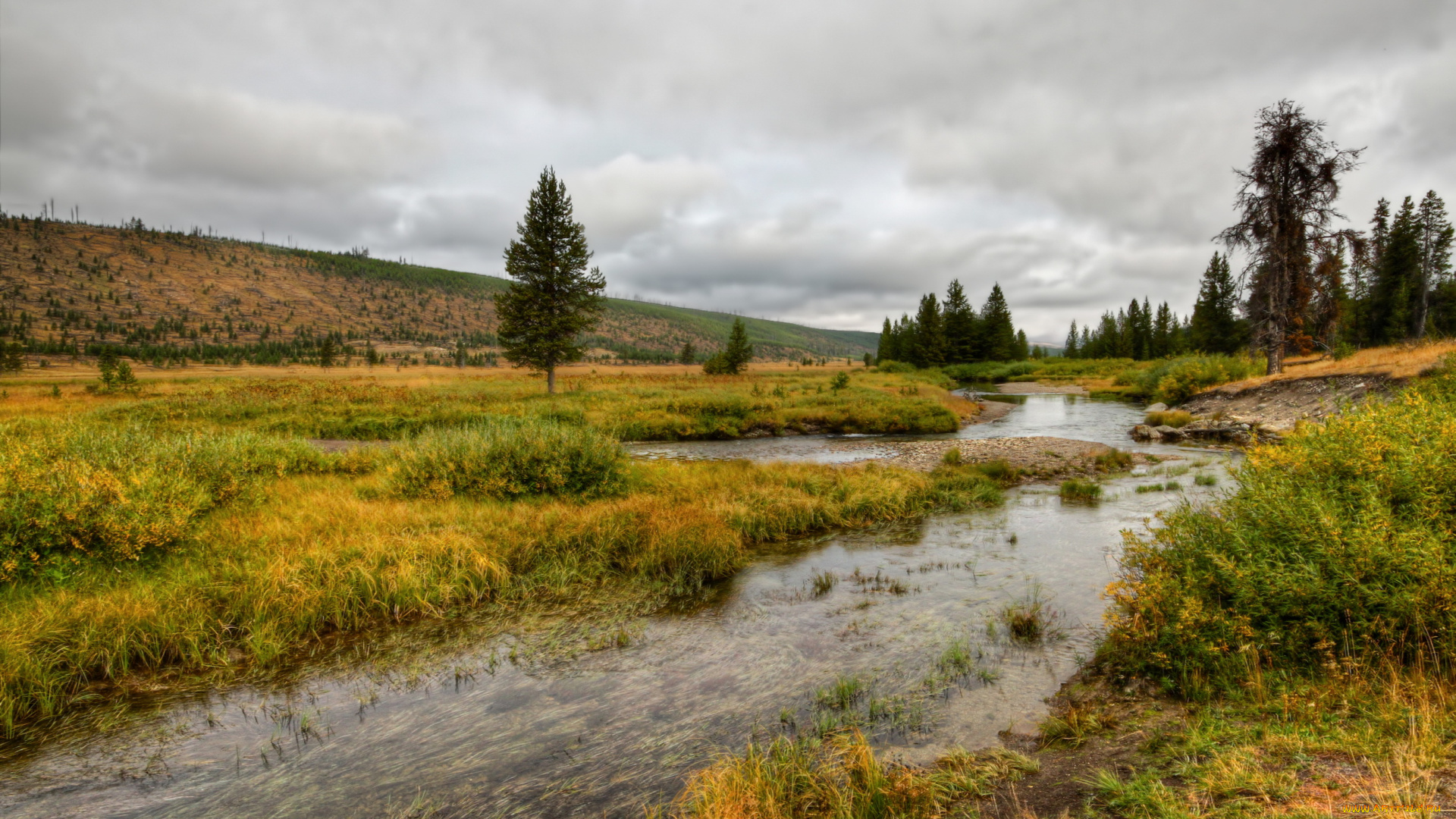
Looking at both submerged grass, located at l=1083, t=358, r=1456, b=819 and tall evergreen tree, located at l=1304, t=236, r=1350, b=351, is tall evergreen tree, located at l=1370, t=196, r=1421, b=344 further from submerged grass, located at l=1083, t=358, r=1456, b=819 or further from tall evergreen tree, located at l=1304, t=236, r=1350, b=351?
submerged grass, located at l=1083, t=358, r=1456, b=819

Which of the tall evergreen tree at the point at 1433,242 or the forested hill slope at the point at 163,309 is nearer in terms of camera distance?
the tall evergreen tree at the point at 1433,242

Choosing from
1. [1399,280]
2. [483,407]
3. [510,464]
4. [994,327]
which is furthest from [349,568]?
[994,327]

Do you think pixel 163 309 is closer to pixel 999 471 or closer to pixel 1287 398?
pixel 999 471

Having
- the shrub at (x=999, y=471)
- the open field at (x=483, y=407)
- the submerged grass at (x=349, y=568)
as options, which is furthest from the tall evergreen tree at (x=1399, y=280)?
the submerged grass at (x=349, y=568)

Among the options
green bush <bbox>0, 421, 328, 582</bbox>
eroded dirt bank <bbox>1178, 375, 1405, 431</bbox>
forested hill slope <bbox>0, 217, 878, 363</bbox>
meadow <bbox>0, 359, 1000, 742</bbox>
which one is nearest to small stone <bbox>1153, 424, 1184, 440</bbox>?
eroded dirt bank <bbox>1178, 375, 1405, 431</bbox>

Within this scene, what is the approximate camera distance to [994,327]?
292 ft

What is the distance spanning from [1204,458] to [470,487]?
24.8m

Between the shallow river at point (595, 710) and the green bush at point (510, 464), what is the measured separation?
5527 mm

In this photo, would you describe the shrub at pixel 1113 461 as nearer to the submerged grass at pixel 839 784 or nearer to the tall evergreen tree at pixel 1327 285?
the tall evergreen tree at pixel 1327 285

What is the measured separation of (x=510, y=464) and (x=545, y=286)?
30651 mm

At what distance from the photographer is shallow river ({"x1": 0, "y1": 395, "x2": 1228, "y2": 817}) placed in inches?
203

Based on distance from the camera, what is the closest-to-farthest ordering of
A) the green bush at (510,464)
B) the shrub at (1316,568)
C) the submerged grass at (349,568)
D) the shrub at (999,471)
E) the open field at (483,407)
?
the shrub at (1316,568)
the submerged grass at (349,568)
the green bush at (510,464)
the shrub at (999,471)
the open field at (483,407)

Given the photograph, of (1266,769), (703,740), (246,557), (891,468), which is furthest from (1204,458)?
(246,557)

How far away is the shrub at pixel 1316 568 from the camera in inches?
200
